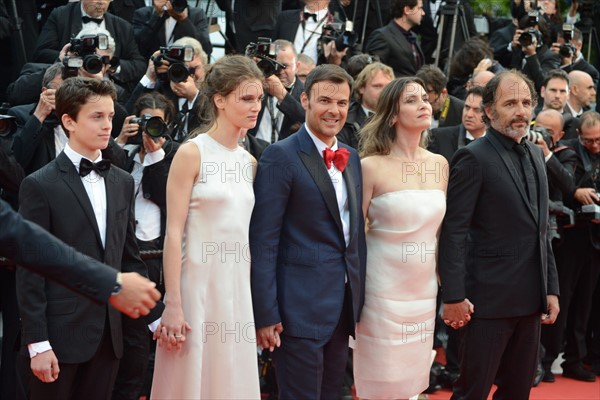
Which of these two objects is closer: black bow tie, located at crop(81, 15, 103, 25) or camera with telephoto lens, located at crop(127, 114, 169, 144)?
camera with telephoto lens, located at crop(127, 114, 169, 144)

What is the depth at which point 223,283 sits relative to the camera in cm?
387

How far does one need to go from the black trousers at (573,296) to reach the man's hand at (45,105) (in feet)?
11.7

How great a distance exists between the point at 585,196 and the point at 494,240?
7.69 ft

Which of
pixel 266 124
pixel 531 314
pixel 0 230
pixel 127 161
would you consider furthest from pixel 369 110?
pixel 0 230

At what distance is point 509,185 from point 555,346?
2.53m

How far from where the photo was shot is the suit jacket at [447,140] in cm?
616

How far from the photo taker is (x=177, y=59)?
5.85 meters

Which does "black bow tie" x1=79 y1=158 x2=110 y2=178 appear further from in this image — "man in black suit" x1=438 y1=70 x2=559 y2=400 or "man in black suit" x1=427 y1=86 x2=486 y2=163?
"man in black suit" x1=427 y1=86 x2=486 y2=163

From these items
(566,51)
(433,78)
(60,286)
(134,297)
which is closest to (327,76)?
(60,286)

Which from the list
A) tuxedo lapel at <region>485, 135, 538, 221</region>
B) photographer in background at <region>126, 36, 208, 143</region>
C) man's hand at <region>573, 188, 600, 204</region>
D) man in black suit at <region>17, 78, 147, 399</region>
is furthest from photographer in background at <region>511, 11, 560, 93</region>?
man in black suit at <region>17, 78, 147, 399</region>

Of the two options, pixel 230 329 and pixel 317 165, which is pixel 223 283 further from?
pixel 317 165

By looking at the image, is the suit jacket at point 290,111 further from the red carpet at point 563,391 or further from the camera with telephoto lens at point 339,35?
the red carpet at point 563,391

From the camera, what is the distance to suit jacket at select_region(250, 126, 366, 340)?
12.7ft

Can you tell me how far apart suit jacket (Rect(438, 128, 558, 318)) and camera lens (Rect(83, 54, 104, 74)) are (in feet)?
6.85
